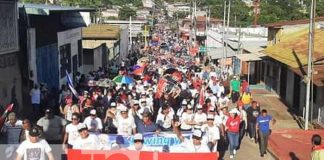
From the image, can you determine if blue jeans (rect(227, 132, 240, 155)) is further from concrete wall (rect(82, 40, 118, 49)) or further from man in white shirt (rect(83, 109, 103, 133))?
concrete wall (rect(82, 40, 118, 49))

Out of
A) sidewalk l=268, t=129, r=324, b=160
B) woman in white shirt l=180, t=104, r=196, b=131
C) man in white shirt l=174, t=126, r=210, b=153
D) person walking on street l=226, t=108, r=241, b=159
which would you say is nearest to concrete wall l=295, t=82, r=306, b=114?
sidewalk l=268, t=129, r=324, b=160

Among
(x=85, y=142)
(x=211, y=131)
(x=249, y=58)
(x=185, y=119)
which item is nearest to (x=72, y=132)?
(x=85, y=142)

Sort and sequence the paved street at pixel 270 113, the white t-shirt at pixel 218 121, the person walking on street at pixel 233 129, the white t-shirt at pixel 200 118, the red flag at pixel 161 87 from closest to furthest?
the white t-shirt at pixel 200 118, the white t-shirt at pixel 218 121, the person walking on street at pixel 233 129, the paved street at pixel 270 113, the red flag at pixel 161 87

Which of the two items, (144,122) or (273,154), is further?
(273,154)

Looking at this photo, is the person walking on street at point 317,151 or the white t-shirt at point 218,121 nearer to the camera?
the person walking on street at point 317,151

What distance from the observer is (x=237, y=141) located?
53.4ft

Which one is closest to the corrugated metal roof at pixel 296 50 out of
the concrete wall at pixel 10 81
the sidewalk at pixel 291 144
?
the sidewalk at pixel 291 144

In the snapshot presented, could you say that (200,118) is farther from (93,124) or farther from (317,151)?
(317,151)

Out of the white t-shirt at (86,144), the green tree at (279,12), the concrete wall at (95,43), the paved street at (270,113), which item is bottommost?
the paved street at (270,113)

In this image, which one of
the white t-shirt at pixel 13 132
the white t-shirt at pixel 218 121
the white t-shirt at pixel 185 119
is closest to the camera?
the white t-shirt at pixel 13 132

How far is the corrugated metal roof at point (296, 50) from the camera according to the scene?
77.5ft

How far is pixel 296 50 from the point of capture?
86.3ft

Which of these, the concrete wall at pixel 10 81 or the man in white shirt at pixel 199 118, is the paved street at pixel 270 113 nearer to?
the man in white shirt at pixel 199 118

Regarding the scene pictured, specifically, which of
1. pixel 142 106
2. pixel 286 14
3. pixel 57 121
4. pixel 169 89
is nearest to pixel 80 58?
pixel 169 89
